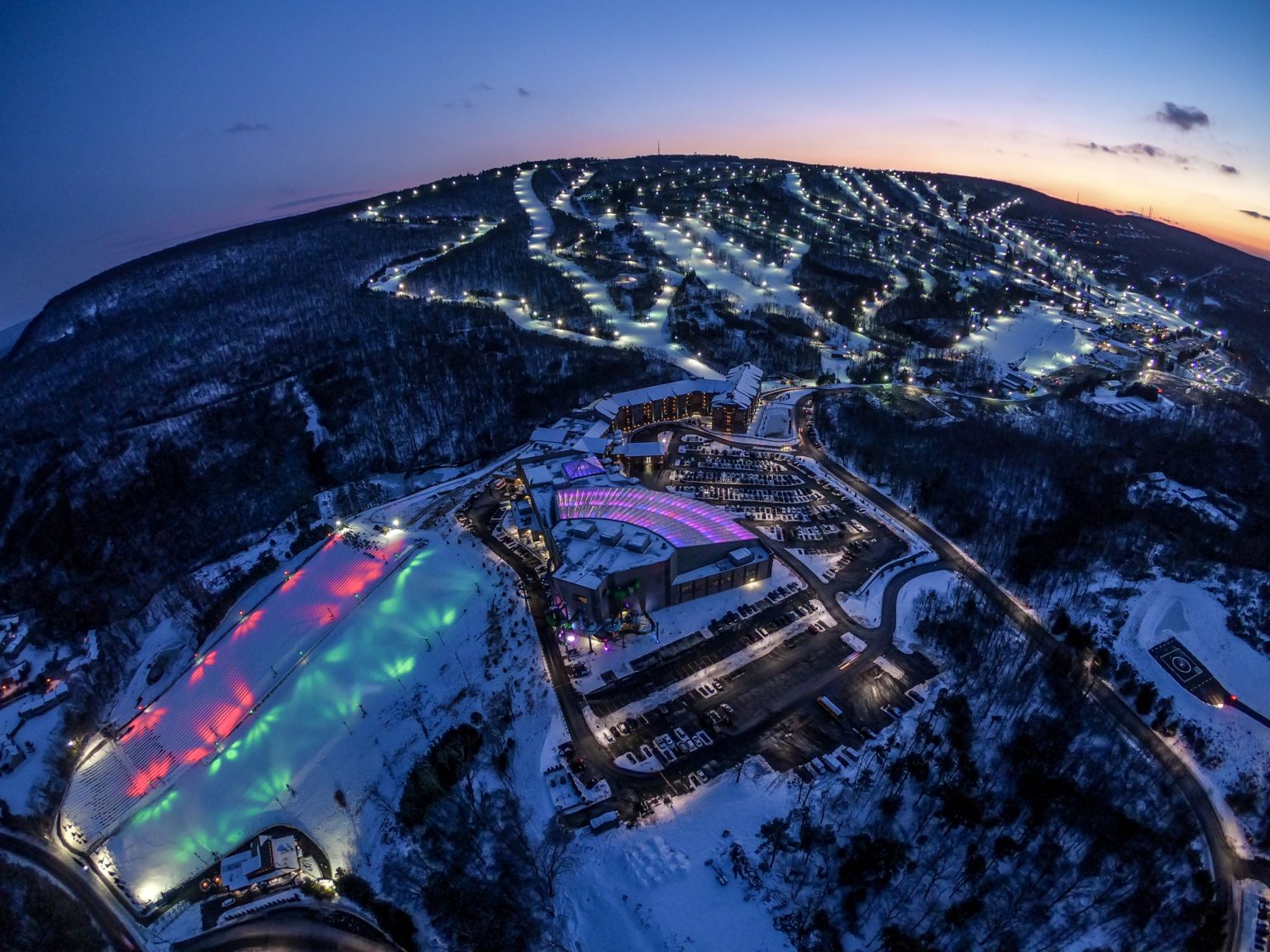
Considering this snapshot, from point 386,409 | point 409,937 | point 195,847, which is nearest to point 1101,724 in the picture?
point 409,937

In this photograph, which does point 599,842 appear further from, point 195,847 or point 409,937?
point 195,847

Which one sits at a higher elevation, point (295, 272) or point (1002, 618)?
point (295, 272)

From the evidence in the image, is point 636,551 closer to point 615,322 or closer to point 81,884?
point 81,884

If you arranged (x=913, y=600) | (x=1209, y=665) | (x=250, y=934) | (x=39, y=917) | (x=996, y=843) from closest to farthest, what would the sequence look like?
(x=996, y=843), (x=250, y=934), (x=39, y=917), (x=1209, y=665), (x=913, y=600)

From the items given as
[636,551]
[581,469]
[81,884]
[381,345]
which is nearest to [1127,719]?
[636,551]

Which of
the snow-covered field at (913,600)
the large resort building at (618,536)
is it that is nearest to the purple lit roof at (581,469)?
the large resort building at (618,536)

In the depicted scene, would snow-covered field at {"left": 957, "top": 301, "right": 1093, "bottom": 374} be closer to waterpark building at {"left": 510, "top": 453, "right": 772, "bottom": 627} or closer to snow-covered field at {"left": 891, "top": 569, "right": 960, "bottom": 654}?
snow-covered field at {"left": 891, "top": 569, "right": 960, "bottom": 654}
